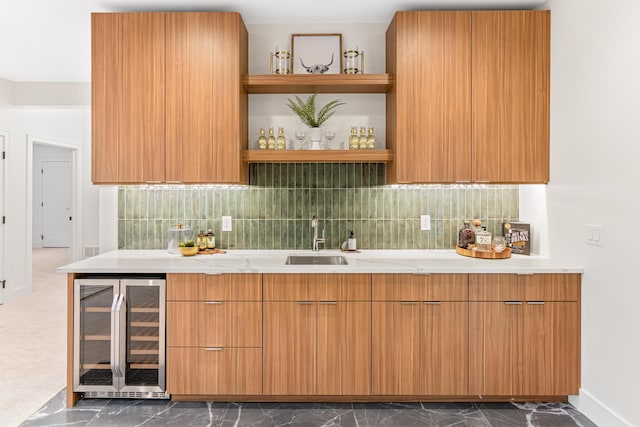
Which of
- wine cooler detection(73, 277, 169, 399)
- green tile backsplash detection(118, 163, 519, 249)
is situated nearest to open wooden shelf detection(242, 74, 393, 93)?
green tile backsplash detection(118, 163, 519, 249)

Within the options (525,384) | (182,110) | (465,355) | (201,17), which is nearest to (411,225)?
(465,355)

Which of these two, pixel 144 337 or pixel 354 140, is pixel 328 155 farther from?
pixel 144 337

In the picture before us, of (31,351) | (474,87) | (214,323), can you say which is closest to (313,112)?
(474,87)

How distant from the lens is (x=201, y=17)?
2.82 metres

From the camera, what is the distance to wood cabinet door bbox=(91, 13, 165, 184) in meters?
2.81

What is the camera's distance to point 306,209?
10.6 feet

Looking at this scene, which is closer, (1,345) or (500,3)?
(500,3)

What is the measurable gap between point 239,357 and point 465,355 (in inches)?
55.5

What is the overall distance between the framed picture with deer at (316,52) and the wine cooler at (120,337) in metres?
1.90

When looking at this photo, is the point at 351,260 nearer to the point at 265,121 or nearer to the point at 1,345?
the point at 265,121

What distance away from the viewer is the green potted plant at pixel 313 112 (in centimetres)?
304

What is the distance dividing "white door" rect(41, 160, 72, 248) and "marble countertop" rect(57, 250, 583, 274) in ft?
27.5

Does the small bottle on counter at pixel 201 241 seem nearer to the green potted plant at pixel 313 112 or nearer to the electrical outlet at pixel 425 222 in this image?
the green potted plant at pixel 313 112

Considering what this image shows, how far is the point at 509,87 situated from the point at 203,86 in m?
2.13
